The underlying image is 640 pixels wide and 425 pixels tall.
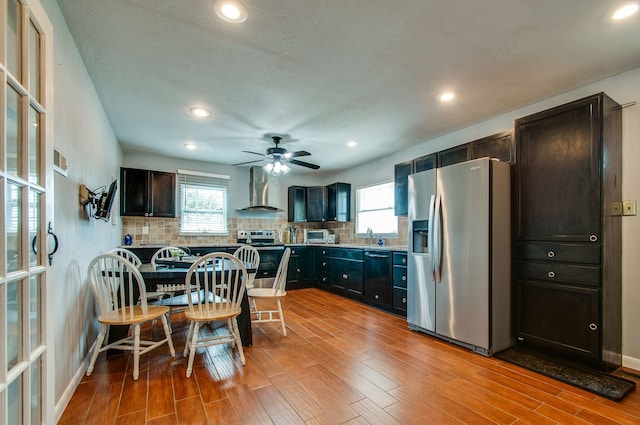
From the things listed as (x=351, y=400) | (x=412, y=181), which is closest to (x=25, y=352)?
(x=351, y=400)

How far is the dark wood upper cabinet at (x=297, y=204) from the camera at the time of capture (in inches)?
246

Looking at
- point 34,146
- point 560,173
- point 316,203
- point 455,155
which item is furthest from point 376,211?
point 34,146

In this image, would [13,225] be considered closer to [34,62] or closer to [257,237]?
[34,62]

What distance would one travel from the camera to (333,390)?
206 cm

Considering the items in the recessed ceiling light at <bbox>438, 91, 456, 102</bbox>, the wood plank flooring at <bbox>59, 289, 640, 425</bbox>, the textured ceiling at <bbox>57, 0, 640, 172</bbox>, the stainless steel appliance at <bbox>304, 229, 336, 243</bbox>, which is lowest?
the wood plank flooring at <bbox>59, 289, 640, 425</bbox>

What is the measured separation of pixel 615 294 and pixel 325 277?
399 centimetres

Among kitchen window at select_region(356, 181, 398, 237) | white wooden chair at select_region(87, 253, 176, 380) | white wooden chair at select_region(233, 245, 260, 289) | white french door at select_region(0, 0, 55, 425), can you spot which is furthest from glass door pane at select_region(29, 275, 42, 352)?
kitchen window at select_region(356, 181, 398, 237)

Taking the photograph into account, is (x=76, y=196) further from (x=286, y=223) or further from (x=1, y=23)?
(x=286, y=223)

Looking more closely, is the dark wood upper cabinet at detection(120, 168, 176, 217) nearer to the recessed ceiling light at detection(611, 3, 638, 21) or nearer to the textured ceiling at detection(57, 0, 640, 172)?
the textured ceiling at detection(57, 0, 640, 172)

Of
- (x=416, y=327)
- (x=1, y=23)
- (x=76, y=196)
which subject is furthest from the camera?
(x=416, y=327)

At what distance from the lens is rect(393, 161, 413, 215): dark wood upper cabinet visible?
14.0 ft

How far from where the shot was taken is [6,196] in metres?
1.01

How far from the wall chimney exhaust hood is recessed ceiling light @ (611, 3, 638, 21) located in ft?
16.4

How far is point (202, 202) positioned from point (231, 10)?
422 cm
